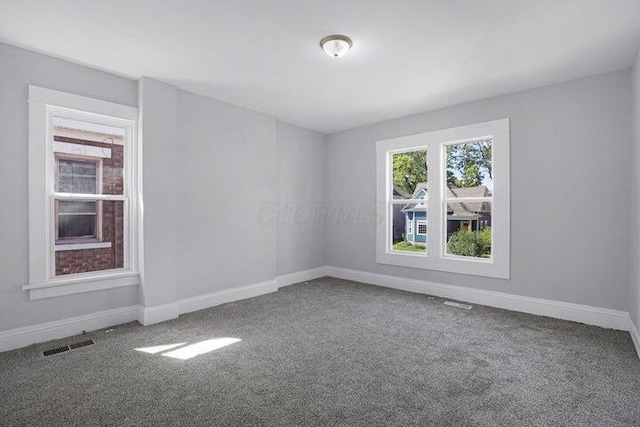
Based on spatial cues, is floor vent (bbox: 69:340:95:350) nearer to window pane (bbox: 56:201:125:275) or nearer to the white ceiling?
window pane (bbox: 56:201:125:275)

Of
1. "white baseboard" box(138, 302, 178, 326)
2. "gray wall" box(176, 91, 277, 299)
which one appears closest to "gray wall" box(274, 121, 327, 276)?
"gray wall" box(176, 91, 277, 299)

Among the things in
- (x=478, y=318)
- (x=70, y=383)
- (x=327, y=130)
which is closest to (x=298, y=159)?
(x=327, y=130)

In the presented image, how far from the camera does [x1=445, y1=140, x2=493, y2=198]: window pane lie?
4.07m

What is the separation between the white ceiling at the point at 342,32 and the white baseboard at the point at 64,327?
7.89 ft

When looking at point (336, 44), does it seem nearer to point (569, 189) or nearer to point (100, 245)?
point (569, 189)

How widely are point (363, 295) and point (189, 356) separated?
2.45 m

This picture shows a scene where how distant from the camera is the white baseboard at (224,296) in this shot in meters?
3.72

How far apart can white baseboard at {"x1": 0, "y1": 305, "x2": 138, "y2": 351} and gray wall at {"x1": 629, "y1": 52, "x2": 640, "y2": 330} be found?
4.67 metres

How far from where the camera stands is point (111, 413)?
1856 mm

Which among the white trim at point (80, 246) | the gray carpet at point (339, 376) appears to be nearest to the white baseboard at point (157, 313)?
the gray carpet at point (339, 376)

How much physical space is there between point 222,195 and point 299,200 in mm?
1473

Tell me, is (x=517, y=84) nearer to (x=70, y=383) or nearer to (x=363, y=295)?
(x=363, y=295)

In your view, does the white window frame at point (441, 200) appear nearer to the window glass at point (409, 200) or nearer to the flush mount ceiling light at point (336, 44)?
the window glass at point (409, 200)

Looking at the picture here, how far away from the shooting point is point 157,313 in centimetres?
338
